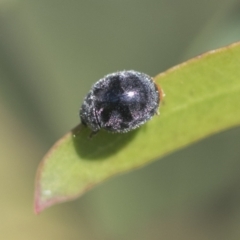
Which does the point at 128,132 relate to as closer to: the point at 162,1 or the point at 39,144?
the point at 162,1

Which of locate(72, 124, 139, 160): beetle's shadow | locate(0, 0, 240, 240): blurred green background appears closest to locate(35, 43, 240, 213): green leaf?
locate(72, 124, 139, 160): beetle's shadow

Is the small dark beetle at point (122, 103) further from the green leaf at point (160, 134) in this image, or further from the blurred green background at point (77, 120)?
the blurred green background at point (77, 120)

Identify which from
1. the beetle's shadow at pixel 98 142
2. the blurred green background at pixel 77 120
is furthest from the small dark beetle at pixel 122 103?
the blurred green background at pixel 77 120

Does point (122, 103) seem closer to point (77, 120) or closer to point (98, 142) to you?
point (98, 142)

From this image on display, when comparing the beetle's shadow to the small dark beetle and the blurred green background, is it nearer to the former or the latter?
the small dark beetle

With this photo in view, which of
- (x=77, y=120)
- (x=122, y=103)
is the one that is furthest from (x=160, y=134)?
(x=77, y=120)
